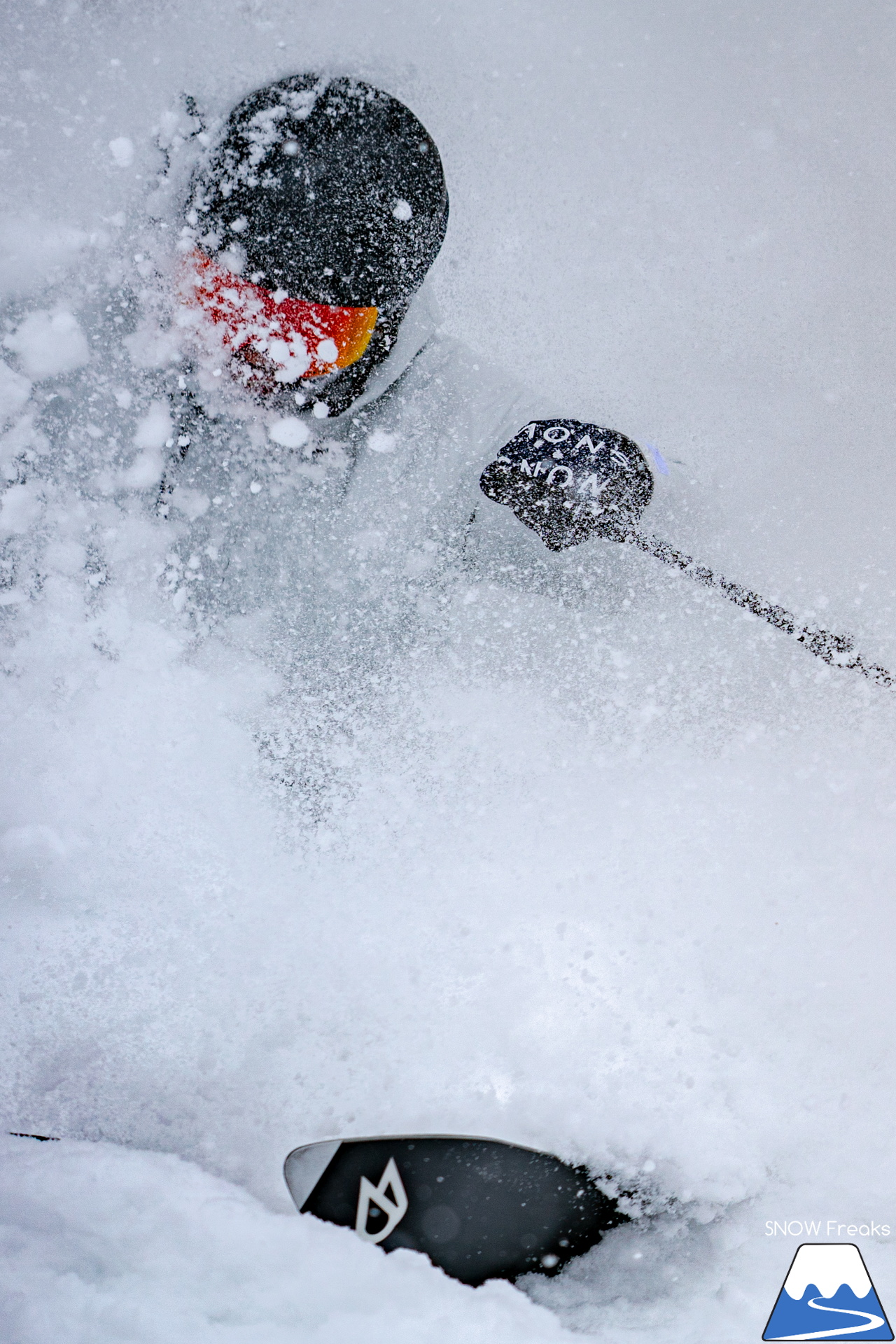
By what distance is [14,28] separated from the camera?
0.91 meters

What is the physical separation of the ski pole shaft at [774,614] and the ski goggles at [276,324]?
1.50ft

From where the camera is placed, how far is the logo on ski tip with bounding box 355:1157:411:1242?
0.87m

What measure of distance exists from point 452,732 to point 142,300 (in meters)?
0.71

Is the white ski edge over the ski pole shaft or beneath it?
beneath

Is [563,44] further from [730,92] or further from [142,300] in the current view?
[142,300]

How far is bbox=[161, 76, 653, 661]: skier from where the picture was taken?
872 millimetres

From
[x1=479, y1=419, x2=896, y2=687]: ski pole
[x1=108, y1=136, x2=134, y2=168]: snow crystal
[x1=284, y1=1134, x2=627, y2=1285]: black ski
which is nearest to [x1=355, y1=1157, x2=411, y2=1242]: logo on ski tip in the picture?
[x1=284, y1=1134, x2=627, y2=1285]: black ski

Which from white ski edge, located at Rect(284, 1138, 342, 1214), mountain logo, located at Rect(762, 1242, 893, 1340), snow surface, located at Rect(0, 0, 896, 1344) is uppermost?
snow surface, located at Rect(0, 0, 896, 1344)

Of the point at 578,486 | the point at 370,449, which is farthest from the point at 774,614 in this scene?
the point at 370,449

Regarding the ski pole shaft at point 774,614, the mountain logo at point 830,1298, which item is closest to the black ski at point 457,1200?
the mountain logo at point 830,1298

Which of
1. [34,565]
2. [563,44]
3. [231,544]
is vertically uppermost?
[563,44]

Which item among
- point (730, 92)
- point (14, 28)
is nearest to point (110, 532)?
point (14, 28)

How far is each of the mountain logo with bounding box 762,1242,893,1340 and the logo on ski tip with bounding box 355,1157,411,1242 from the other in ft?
1.68

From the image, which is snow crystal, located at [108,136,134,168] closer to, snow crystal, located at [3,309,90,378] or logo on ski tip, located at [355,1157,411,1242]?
snow crystal, located at [3,309,90,378]
